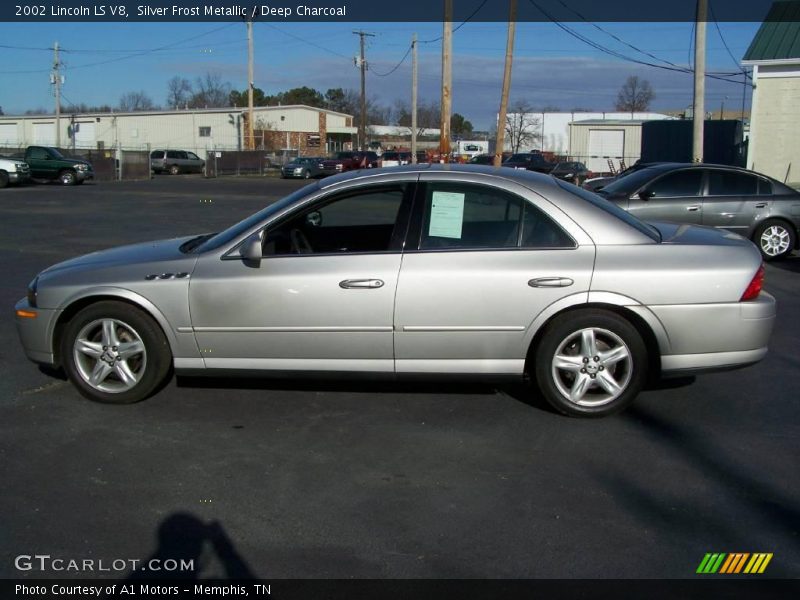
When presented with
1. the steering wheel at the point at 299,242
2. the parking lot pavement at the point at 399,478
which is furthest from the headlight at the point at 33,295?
the steering wheel at the point at 299,242

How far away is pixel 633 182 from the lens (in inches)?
510

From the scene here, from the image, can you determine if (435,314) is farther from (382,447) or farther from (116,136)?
(116,136)

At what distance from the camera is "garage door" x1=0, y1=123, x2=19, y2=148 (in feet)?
254

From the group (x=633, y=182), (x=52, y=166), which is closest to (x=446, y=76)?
(x=633, y=182)

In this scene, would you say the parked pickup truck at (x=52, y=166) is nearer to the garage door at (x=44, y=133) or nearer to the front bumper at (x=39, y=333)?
the front bumper at (x=39, y=333)

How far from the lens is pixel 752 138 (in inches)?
1019

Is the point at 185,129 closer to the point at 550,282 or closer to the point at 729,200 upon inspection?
the point at 729,200

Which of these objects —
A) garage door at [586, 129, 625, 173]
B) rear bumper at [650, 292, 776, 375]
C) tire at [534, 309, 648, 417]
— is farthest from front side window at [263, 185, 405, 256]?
garage door at [586, 129, 625, 173]

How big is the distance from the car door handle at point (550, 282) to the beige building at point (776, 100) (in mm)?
22803

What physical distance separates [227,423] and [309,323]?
837mm

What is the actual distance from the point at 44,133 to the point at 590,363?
256 feet

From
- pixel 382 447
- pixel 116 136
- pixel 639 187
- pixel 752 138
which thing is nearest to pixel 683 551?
pixel 382 447

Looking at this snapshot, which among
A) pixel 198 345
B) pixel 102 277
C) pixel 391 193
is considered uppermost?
pixel 391 193
